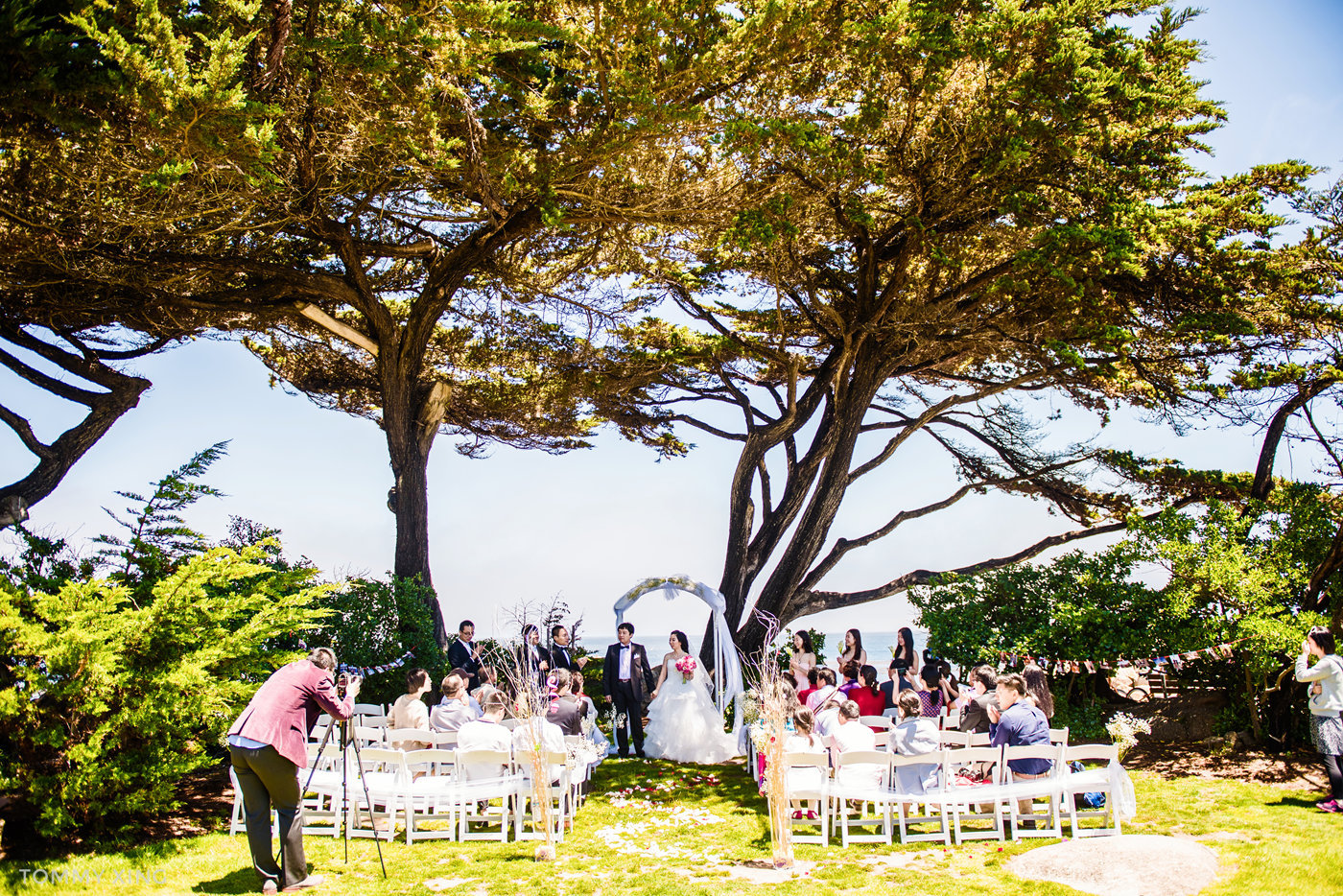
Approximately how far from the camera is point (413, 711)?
317 inches

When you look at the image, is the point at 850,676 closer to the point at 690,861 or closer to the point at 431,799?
the point at 690,861

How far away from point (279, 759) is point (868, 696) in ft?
20.6

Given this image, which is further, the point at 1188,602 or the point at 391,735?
the point at 1188,602

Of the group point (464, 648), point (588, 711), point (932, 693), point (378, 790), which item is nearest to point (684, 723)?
point (588, 711)

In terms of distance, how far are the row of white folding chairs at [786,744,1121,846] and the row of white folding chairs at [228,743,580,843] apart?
199 cm

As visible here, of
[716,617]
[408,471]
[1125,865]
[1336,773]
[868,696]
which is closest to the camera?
[1125,865]

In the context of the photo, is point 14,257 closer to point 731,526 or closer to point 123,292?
point 123,292

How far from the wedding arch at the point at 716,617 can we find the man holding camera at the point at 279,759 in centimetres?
668

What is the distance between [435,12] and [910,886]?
8.64m

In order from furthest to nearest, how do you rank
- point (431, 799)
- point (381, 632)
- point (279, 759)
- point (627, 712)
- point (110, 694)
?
point (381, 632), point (627, 712), point (431, 799), point (110, 694), point (279, 759)

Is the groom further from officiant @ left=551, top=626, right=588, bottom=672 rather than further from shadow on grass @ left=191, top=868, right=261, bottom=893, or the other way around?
shadow on grass @ left=191, top=868, right=261, bottom=893

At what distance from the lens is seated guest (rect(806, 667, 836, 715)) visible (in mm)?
8695

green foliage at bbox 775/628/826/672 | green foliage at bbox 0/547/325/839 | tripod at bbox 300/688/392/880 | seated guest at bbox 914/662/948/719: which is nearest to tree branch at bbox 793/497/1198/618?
green foliage at bbox 775/628/826/672

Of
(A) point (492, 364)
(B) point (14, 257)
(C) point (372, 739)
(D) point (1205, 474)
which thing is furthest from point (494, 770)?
(D) point (1205, 474)
